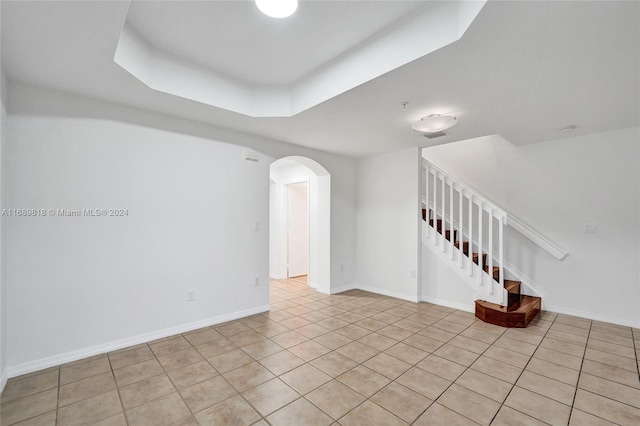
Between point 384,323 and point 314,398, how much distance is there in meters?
1.76

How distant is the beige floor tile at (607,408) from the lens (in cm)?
187

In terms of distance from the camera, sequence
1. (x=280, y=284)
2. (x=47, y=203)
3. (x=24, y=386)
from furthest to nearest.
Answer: (x=280, y=284), (x=47, y=203), (x=24, y=386)

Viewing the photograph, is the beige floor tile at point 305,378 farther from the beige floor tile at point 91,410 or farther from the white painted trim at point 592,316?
the white painted trim at point 592,316

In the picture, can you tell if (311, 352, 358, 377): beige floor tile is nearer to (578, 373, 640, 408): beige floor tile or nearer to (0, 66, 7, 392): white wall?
(578, 373, 640, 408): beige floor tile

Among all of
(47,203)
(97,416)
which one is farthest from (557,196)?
(47,203)

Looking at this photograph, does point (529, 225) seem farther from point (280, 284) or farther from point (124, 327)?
point (124, 327)

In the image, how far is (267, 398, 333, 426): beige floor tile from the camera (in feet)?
5.99

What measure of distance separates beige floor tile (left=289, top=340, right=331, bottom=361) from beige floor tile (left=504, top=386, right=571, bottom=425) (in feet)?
5.06

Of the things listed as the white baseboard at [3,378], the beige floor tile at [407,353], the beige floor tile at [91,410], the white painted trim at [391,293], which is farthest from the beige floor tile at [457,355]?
the white baseboard at [3,378]

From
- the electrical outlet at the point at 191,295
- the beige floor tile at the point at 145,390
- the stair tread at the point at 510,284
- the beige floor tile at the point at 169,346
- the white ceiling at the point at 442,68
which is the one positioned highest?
the white ceiling at the point at 442,68

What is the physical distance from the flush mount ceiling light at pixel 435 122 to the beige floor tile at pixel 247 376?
2.89 m

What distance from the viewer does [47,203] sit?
2543mm

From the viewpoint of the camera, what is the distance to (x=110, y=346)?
283 centimetres

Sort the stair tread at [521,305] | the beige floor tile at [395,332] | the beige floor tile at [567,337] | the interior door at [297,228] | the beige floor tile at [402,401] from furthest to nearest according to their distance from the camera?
1. the interior door at [297,228]
2. the stair tread at [521,305]
3. the beige floor tile at [395,332]
4. the beige floor tile at [567,337]
5. the beige floor tile at [402,401]
